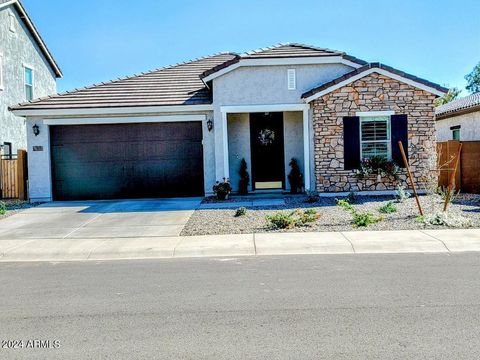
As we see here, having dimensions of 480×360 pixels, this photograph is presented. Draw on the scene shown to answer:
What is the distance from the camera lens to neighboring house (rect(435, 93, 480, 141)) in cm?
1970

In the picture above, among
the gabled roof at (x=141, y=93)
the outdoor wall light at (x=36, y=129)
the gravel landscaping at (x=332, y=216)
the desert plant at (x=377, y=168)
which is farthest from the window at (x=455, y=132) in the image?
the outdoor wall light at (x=36, y=129)

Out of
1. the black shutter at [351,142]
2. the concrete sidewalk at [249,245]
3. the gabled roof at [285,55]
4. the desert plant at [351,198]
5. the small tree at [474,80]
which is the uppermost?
the small tree at [474,80]

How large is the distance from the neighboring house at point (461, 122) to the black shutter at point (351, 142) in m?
6.62

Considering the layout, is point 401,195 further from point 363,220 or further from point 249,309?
point 249,309

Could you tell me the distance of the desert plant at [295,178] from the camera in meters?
16.9

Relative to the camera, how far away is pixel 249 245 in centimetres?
914

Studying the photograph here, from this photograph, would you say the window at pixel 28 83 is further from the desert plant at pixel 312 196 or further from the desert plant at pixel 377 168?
the desert plant at pixel 377 168

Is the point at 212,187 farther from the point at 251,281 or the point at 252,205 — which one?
the point at 251,281

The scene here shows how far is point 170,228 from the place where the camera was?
11.1m

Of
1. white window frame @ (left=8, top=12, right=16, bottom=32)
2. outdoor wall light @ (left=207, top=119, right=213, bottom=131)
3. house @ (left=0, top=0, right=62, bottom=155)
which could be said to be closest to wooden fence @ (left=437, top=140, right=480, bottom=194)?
outdoor wall light @ (left=207, top=119, right=213, bottom=131)

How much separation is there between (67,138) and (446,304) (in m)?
14.4

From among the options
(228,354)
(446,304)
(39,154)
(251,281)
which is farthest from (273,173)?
(228,354)

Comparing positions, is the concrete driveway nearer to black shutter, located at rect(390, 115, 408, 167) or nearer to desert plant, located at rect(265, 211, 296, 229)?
desert plant, located at rect(265, 211, 296, 229)

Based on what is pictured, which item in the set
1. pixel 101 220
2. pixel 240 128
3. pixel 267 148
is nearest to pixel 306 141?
pixel 267 148
